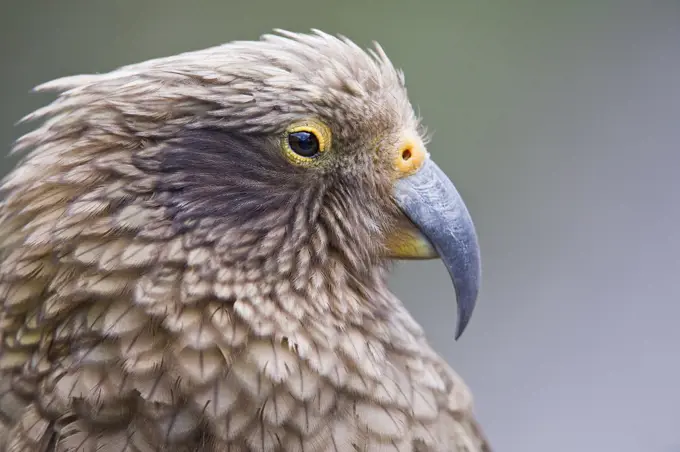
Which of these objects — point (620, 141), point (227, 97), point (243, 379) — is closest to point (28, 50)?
point (227, 97)

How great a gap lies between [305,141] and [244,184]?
10 cm

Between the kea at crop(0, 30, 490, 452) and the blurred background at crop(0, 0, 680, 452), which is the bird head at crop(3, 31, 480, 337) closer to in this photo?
the kea at crop(0, 30, 490, 452)

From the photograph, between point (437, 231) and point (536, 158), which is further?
point (536, 158)

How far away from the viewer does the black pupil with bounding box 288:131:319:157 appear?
0.97 meters

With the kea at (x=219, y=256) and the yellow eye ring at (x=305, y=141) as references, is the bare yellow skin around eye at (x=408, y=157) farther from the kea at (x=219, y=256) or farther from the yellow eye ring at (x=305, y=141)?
the yellow eye ring at (x=305, y=141)

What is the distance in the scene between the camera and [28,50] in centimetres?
233

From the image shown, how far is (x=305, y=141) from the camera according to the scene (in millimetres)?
978

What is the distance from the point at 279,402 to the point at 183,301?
0.18m

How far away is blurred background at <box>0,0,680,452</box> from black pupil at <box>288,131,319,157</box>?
1.46 metres

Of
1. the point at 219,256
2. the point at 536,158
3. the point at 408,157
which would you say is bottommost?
the point at 536,158

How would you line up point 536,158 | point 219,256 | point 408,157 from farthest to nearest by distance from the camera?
point 536,158 → point 408,157 → point 219,256

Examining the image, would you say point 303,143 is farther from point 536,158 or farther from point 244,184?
point 536,158

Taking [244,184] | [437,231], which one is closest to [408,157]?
[437,231]

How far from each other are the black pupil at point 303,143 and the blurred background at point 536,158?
1.46 m
